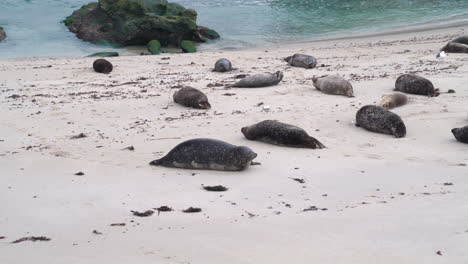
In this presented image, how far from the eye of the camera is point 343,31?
61.1 feet

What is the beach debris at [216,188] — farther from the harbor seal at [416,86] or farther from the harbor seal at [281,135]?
the harbor seal at [416,86]

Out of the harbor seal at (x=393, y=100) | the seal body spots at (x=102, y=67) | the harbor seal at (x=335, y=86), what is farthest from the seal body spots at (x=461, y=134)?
the seal body spots at (x=102, y=67)

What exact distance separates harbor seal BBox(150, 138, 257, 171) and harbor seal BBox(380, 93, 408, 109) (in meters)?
3.34

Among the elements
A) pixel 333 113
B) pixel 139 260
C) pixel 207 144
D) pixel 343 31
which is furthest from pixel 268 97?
pixel 343 31

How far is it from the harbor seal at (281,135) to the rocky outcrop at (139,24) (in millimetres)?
11405

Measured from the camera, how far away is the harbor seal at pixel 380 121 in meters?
6.57

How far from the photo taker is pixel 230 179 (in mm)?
5004

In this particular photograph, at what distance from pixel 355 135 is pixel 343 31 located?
500 inches

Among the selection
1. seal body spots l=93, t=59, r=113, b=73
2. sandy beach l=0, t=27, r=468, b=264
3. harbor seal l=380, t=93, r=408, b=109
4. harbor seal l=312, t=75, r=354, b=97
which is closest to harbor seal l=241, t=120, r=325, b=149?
sandy beach l=0, t=27, r=468, b=264

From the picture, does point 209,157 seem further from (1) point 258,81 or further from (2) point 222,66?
(2) point 222,66

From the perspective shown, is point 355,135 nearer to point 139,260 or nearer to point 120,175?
point 120,175

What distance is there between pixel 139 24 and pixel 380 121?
12.0m

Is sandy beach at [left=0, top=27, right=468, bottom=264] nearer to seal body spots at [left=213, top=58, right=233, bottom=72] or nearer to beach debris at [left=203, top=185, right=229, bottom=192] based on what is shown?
beach debris at [left=203, top=185, right=229, bottom=192]

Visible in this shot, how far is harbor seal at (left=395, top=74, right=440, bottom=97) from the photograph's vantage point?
8.49m
